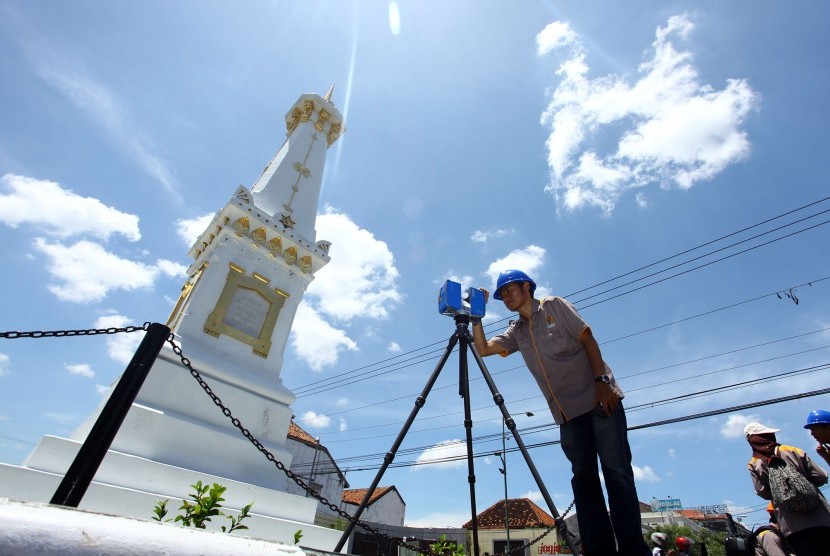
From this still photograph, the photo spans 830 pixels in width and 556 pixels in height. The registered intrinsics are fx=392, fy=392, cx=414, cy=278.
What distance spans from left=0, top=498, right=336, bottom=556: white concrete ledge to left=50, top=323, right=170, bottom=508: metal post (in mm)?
1351

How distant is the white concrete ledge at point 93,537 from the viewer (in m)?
0.64

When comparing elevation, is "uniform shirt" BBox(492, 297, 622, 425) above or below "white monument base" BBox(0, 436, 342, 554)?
above

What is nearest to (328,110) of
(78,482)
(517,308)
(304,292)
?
(304,292)

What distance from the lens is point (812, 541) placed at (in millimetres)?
2404

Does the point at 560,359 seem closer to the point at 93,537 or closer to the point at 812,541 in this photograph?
the point at 812,541

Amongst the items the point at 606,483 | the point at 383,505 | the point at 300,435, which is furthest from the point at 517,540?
the point at 606,483

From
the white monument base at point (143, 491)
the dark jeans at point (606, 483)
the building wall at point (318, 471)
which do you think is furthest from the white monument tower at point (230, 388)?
the building wall at point (318, 471)

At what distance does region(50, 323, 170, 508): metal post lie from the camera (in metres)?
1.84

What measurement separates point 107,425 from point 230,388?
301 centimetres

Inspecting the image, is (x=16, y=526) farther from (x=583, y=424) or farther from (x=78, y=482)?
(x=583, y=424)

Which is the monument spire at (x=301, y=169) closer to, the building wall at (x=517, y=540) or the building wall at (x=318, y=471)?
the building wall at (x=318, y=471)

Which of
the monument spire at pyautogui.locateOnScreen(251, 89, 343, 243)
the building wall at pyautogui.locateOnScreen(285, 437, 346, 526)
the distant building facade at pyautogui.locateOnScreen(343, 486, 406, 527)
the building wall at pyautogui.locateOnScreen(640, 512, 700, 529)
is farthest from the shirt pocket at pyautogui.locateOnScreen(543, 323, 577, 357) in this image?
the building wall at pyautogui.locateOnScreen(640, 512, 700, 529)

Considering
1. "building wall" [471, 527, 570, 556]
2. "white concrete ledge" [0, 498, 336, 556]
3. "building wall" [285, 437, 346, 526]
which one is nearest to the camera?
"white concrete ledge" [0, 498, 336, 556]

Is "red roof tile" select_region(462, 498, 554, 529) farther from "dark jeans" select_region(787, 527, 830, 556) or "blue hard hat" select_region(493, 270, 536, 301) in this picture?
"blue hard hat" select_region(493, 270, 536, 301)
